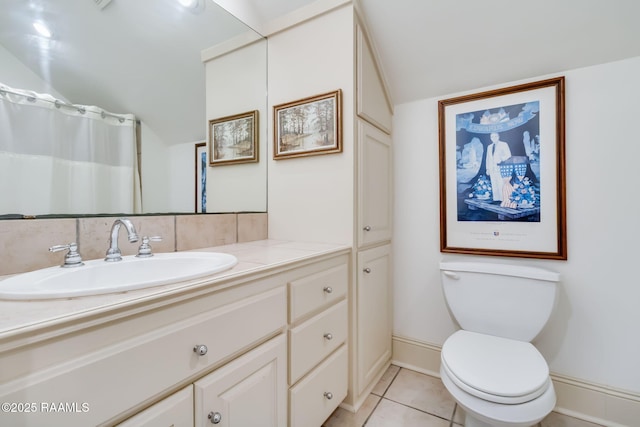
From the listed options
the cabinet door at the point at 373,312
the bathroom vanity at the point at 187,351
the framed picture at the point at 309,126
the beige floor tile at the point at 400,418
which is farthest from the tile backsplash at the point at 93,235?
the beige floor tile at the point at 400,418

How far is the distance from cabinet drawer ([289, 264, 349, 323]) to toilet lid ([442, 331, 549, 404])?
0.54m

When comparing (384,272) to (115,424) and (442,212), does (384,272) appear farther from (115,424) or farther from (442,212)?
(115,424)

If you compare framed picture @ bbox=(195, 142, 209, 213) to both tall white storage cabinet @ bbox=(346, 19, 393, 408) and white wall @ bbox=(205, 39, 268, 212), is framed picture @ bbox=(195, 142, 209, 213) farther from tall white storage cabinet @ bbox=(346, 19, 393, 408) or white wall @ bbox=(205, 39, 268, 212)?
tall white storage cabinet @ bbox=(346, 19, 393, 408)

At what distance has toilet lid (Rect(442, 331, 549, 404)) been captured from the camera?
3.30 ft

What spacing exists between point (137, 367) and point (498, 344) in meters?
1.42

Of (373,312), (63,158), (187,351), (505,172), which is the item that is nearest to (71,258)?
(63,158)

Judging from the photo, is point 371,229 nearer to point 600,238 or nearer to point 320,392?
point 320,392

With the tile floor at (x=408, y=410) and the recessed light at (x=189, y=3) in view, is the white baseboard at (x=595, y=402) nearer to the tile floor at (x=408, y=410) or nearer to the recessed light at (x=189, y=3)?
the tile floor at (x=408, y=410)

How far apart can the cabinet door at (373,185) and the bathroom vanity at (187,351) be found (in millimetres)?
337

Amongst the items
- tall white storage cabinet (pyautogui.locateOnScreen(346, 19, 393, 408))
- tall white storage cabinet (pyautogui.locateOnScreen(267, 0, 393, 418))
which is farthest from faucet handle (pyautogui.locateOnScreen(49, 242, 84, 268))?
tall white storage cabinet (pyautogui.locateOnScreen(346, 19, 393, 408))

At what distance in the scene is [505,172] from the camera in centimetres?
156

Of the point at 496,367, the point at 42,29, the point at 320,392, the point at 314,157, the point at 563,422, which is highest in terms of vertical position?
the point at 42,29

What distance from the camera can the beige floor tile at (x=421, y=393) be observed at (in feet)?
4.88

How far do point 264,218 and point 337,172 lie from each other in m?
0.54
